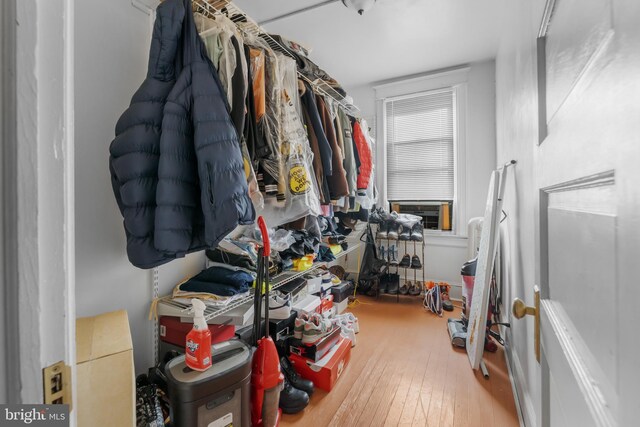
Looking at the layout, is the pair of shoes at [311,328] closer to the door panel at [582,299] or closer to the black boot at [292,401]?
the black boot at [292,401]

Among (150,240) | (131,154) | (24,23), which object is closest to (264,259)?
(150,240)

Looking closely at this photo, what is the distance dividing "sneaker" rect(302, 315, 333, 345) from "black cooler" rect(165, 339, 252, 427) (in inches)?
22.9

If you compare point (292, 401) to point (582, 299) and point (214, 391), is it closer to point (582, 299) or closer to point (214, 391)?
point (214, 391)

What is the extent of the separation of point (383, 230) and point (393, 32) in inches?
78.4

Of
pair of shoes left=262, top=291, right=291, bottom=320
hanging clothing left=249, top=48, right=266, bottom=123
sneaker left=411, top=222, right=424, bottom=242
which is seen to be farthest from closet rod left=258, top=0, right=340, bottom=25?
sneaker left=411, top=222, right=424, bottom=242

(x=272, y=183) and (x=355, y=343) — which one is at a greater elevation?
(x=272, y=183)

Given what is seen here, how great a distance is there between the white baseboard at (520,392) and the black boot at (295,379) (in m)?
1.08

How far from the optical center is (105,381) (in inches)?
35.4

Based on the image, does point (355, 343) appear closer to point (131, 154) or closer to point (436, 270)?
point (436, 270)

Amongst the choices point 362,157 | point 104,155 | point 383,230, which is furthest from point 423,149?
point 104,155

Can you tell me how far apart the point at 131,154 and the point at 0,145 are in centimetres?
74

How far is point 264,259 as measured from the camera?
54.2 inches

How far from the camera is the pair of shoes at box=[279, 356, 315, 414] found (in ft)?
4.95

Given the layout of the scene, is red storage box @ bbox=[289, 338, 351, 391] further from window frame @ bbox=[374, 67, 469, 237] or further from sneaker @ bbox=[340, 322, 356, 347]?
window frame @ bbox=[374, 67, 469, 237]
